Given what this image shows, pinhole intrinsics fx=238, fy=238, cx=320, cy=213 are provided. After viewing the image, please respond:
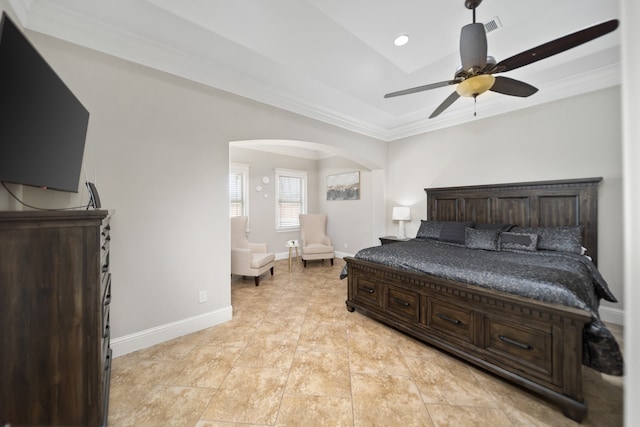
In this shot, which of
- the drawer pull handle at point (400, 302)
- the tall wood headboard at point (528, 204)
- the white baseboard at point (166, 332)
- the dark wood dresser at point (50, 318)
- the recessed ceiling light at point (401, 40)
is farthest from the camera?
the tall wood headboard at point (528, 204)

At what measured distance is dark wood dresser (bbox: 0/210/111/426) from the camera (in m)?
1.05

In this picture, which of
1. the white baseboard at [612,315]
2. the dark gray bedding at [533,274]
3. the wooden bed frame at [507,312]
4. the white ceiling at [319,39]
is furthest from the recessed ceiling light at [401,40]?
the white baseboard at [612,315]

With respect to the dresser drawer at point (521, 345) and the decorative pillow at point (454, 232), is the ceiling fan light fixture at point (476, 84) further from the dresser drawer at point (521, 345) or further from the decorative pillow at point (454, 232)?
the decorative pillow at point (454, 232)

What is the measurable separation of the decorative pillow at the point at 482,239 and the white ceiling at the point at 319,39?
187cm

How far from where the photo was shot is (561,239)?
8.73ft

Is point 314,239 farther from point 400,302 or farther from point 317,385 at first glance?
point 317,385

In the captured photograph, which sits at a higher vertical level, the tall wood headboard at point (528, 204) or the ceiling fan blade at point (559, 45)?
the ceiling fan blade at point (559, 45)

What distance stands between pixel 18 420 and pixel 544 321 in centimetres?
290

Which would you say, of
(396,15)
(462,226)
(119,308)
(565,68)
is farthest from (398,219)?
(119,308)

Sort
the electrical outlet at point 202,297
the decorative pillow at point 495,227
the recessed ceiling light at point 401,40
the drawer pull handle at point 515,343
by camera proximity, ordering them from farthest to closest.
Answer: the decorative pillow at point 495,227 → the electrical outlet at point 202,297 → the recessed ceiling light at point 401,40 → the drawer pull handle at point 515,343

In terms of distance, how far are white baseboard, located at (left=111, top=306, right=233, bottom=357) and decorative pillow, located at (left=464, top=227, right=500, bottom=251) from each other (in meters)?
3.05

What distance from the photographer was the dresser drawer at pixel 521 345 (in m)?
1.58

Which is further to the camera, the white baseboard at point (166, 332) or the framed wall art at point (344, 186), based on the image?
the framed wall art at point (344, 186)

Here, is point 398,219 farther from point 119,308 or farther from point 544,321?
point 119,308
